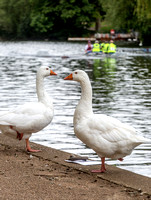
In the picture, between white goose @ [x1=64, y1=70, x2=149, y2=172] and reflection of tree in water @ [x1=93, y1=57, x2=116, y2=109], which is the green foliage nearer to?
reflection of tree in water @ [x1=93, y1=57, x2=116, y2=109]

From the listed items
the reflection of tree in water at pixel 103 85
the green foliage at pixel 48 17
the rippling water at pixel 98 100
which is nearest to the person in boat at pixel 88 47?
the rippling water at pixel 98 100

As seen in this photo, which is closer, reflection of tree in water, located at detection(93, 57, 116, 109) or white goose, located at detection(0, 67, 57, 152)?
white goose, located at detection(0, 67, 57, 152)

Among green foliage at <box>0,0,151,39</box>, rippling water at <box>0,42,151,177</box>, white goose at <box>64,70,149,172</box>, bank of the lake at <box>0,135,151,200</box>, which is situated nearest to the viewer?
bank of the lake at <box>0,135,151,200</box>

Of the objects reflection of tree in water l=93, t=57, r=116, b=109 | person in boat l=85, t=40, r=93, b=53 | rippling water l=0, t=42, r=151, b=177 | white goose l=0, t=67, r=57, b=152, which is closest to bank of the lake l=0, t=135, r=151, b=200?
white goose l=0, t=67, r=57, b=152

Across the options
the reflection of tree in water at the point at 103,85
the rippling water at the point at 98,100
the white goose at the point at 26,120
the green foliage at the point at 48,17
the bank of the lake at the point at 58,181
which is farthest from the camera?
the green foliage at the point at 48,17

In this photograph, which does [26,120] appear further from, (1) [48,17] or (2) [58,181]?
(1) [48,17]

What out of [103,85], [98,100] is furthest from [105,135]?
[103,85]

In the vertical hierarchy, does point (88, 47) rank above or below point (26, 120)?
below

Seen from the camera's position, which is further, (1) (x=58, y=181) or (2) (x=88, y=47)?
(2) (x=88, y=47)

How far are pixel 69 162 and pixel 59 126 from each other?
4562 mm

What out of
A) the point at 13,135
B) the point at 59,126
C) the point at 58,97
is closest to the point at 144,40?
the point at 58,97

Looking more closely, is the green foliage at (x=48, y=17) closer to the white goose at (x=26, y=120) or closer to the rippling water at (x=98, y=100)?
the rippling water at (x=98, y=100)

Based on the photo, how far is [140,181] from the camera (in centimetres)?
652

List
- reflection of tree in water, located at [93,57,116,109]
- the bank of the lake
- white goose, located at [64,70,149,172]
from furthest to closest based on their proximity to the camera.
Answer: reflection of tree in water, located at [93,57,116,109], white goose, located at [64,70,149,172], the bank of the lake
